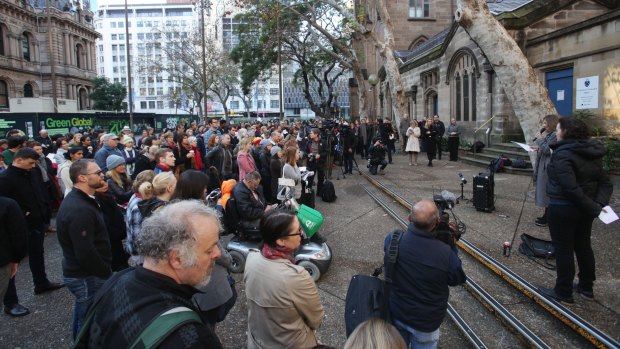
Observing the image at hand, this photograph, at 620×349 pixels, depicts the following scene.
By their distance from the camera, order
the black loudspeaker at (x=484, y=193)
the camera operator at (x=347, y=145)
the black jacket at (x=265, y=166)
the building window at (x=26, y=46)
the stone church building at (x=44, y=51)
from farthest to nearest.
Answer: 1. the building window at (x=26, y=46)
2. the stone church building at (x=44, y=51)
3. the camera operator at (x=347, y=145)
4. the black jacket at (x=265, y=166)
5. the black loudspeaker at (x=484, y=193)

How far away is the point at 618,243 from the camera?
19.7 feet

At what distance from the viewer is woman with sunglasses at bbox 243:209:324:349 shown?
2.54m

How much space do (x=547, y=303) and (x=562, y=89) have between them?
11.1 meters

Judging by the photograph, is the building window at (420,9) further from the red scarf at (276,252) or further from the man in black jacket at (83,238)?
the red scarf at (276,252)

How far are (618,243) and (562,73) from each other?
29.1ft

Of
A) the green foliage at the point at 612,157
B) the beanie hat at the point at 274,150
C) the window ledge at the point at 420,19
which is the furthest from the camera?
the window ledge at the point at 420,19

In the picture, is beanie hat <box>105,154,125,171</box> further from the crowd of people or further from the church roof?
the church roof

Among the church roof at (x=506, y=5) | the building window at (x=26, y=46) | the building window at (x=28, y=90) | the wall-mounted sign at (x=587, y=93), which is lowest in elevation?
the wall-mounted sign at (x=587, y=93)

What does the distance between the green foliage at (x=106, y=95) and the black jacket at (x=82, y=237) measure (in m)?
59.4

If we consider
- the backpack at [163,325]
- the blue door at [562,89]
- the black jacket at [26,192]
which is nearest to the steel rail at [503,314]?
the backpack at [163,325]

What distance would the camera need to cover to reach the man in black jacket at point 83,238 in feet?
11.0

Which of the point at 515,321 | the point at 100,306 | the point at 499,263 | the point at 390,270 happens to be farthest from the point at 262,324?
the point at 499,263

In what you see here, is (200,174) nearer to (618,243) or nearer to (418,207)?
(418,207)

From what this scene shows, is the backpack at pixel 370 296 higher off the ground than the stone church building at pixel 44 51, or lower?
lower
